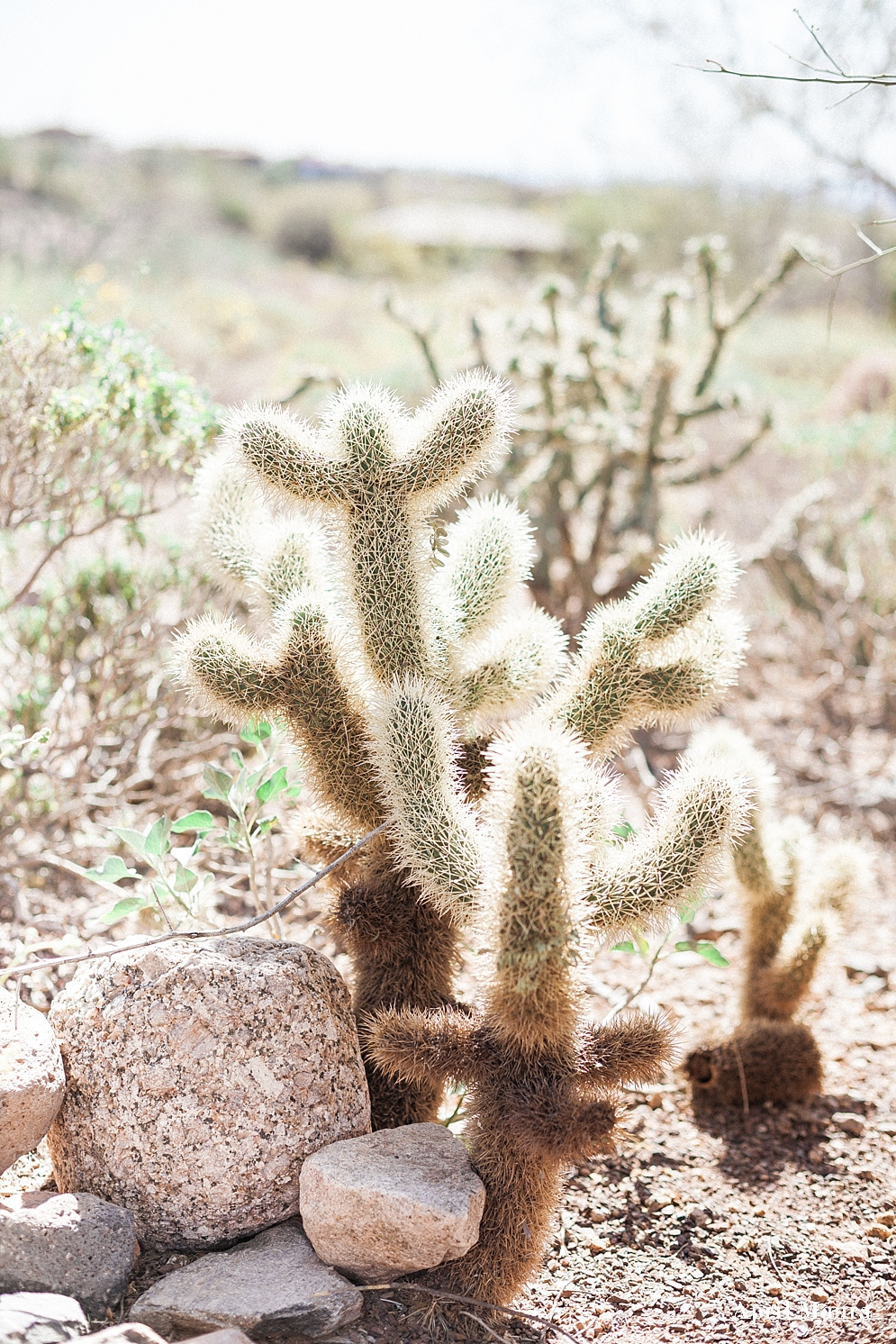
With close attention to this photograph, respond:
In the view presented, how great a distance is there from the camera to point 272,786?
77.4 inches

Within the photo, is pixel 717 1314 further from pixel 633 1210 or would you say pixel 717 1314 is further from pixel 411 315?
pixel 411 315

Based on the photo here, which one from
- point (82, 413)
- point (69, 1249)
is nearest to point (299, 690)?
point (69, 1249)

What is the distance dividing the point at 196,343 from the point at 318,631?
30.8ft

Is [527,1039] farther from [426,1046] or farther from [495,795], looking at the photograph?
[495,795]

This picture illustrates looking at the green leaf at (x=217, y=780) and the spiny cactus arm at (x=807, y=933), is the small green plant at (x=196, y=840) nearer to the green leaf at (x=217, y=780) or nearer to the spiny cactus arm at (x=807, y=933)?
the green leaf at (x=217, y=780)

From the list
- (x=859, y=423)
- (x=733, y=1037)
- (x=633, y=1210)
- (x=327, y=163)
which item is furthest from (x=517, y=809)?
(x=327, y=163)

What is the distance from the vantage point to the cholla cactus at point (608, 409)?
4.28 m

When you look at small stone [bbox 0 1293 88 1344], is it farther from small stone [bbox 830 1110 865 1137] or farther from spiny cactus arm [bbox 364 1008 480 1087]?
small stone [bbox 830 1110 865 1137]

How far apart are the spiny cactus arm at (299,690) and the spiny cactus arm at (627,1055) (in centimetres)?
55

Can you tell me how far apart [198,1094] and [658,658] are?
108 cm

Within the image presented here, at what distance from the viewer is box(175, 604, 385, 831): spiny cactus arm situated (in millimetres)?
1779

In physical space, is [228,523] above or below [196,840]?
above

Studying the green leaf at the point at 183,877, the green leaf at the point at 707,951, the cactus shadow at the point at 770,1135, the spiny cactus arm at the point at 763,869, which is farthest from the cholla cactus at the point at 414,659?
the cactus shadow at the point at 770,1135

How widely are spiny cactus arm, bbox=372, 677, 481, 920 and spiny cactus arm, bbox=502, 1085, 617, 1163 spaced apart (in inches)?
11.6
